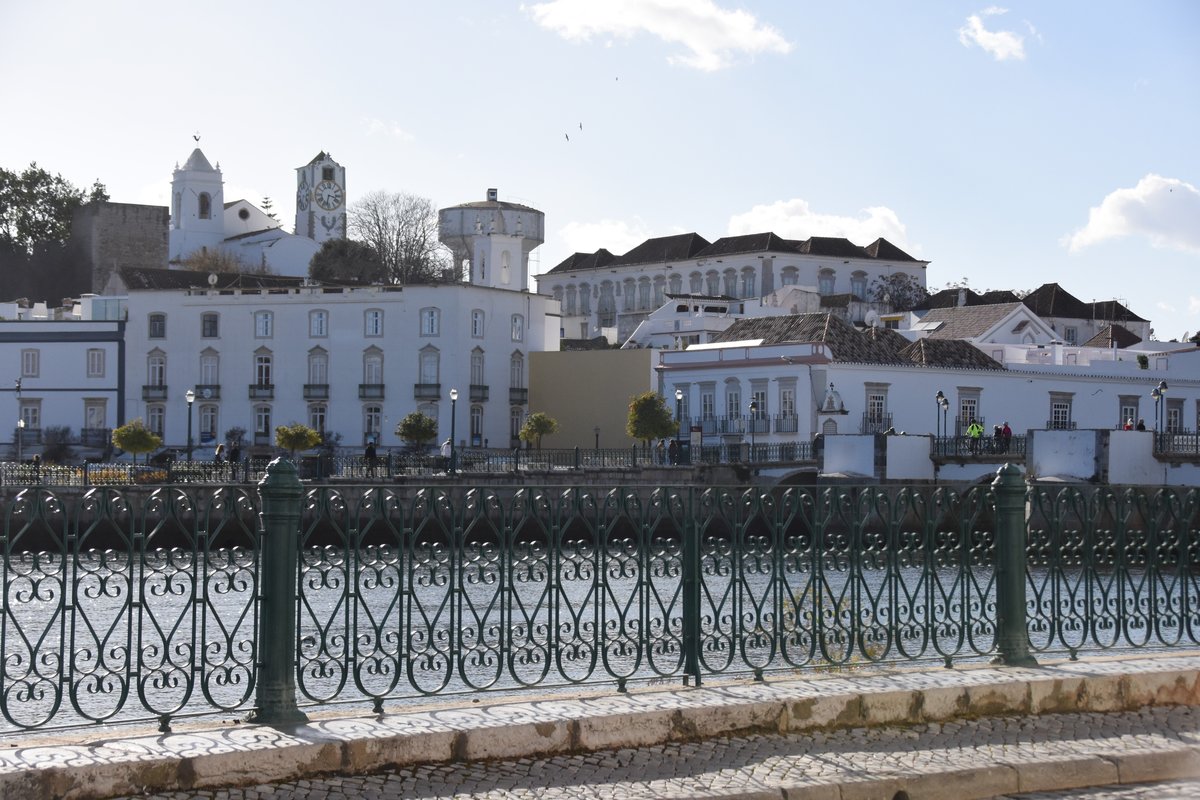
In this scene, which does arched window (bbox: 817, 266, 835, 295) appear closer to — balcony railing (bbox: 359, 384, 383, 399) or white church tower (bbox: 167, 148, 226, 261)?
white church tower (bbox: 167, 148, 226, 261)

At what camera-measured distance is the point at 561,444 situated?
57.2 m

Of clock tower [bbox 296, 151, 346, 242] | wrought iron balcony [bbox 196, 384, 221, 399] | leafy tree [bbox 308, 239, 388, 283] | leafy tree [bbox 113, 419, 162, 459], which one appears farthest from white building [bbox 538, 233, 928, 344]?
leafy tree [bbox 113, 419, 162, 459]

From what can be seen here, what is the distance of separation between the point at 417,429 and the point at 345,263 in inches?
1160

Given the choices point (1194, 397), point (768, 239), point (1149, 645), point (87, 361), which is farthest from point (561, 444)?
point (1149, 645)

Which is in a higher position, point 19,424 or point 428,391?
point 428,391

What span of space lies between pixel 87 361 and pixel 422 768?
52.8m

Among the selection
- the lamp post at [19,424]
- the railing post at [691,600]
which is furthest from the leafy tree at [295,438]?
the railing post at [691,600]

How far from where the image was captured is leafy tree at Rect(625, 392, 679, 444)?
4734cm

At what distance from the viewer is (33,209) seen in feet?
295

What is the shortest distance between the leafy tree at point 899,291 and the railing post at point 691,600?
79.1m

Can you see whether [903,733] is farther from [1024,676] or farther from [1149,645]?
[1149,645]

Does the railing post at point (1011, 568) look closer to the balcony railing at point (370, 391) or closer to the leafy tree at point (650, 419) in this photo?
the leafy tree at point (650, 419)

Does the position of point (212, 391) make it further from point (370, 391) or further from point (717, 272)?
point (717, 272)

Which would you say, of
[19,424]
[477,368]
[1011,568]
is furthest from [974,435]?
[1011,568]
